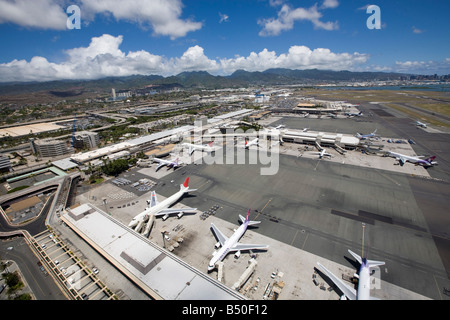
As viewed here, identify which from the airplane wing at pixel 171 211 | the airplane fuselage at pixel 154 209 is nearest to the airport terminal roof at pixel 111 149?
the airplane fuselage at pixel 154 209

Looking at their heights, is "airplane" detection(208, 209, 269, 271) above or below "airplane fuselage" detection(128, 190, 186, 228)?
below

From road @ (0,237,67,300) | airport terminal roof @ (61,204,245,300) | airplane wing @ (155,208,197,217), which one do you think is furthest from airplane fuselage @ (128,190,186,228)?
road @ (0,237,67,300)

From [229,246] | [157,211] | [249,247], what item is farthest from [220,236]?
[157,211]

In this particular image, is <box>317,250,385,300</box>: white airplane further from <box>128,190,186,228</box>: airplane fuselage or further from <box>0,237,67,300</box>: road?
<box>0,237,67,300</box>: road

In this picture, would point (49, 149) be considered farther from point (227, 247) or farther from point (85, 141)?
point (227, 247)
